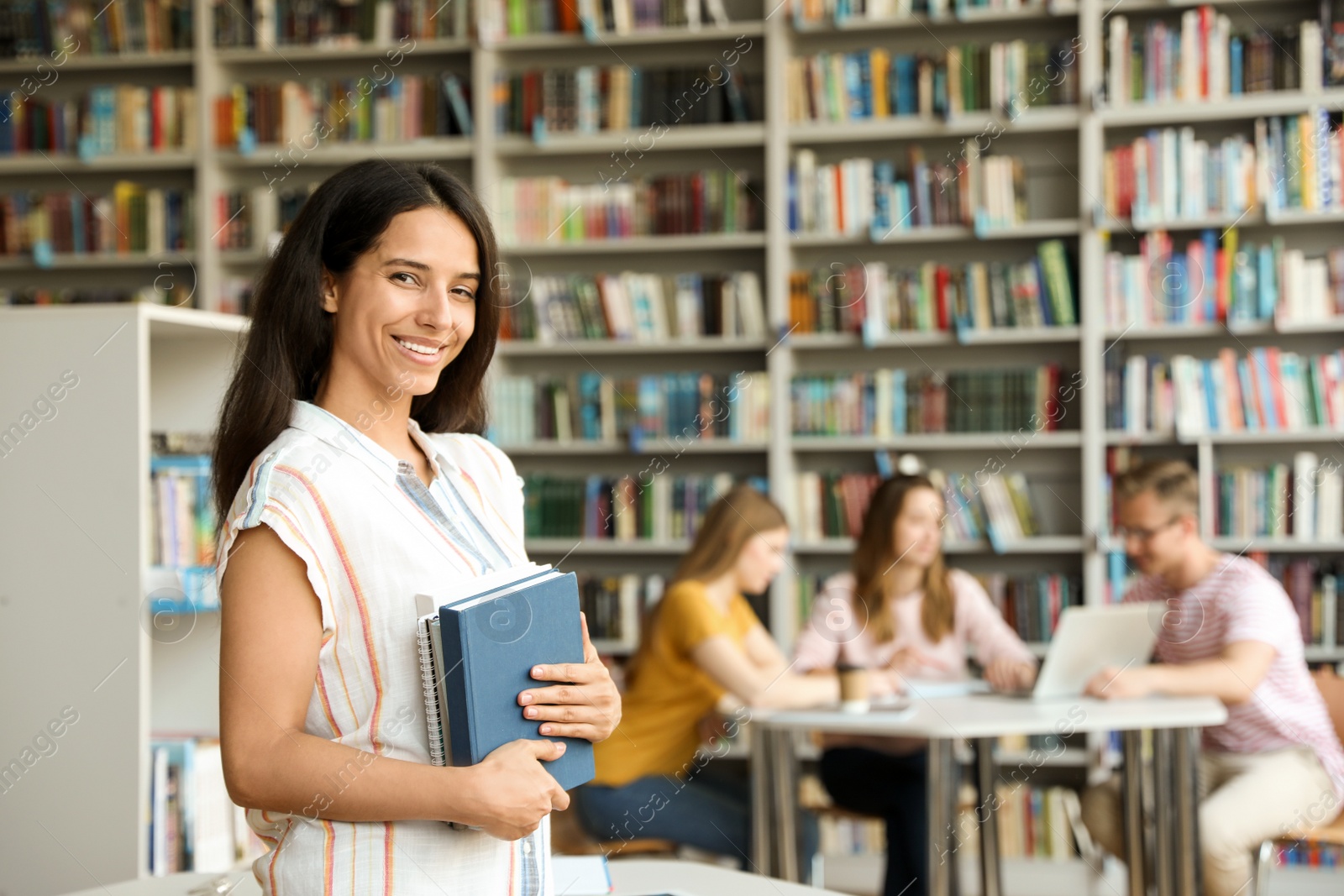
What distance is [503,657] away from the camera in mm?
1095

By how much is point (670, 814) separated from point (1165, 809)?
1174 millimetres

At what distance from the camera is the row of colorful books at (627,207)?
452 centimetres

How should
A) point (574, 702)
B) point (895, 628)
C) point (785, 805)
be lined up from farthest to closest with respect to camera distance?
point (895, 628), point (785, 805), point (574, 702)

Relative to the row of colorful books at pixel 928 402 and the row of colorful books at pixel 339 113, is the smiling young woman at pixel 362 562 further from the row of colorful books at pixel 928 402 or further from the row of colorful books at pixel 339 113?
the row of colorful books at pixel 339 113

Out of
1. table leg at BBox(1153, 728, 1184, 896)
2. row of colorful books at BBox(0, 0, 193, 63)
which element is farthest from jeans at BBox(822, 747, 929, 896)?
row of colorful books at BBox(0, 0, 193, 63)

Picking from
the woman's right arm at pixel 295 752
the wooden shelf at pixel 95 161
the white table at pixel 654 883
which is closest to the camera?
the woman's right arm at pixel 295 752

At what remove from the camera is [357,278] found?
3.90 feet

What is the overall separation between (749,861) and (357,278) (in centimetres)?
232

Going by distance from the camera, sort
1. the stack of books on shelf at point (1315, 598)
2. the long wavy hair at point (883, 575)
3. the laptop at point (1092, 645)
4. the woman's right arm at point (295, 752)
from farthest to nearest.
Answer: the stack of books on shelf at point (1315, 598) < the long wavy hair at point (883, 575) < the laptop at point (1092, 645) < the woman's right arm at point (295, 752)

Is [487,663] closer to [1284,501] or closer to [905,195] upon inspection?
[905,195]

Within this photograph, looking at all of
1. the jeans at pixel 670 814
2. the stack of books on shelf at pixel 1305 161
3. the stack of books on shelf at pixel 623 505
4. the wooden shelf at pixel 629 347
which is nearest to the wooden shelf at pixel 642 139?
the wooden shelf at pixel 629 347

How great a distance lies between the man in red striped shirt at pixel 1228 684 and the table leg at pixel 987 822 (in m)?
0.26

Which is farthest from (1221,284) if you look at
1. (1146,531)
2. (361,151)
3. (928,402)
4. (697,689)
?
(361,151)

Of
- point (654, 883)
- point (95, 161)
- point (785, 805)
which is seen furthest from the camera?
point (95, 161)
